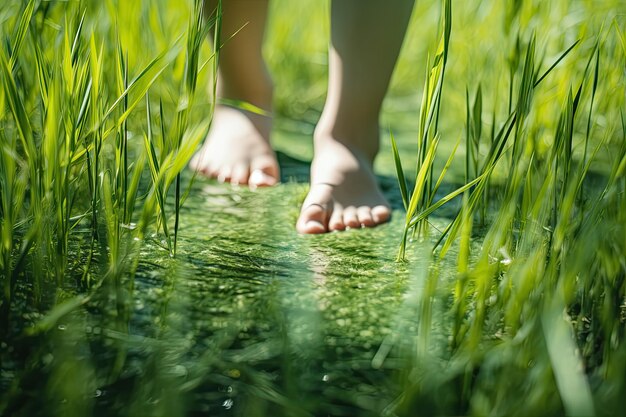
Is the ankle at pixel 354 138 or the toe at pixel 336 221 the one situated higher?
the ankle at pixel 354 138

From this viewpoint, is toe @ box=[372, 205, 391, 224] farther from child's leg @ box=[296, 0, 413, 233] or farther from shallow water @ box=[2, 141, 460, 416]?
shallow water @ box=[2, 141, 460, 416]

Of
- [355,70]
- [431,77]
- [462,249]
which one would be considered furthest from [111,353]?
[355,70]

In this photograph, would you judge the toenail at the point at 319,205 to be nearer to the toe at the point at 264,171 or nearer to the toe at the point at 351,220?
the toe at the point at 351,220

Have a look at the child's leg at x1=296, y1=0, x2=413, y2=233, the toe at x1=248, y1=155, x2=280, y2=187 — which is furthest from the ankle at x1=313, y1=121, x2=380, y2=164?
the toe at x1=248, y1=155, x2=280, y2=187

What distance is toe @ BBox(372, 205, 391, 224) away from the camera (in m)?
1.39

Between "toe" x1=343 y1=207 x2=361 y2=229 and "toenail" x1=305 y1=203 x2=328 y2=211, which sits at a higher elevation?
"toenail" x1=305 y1=203 x2=328 y2=211

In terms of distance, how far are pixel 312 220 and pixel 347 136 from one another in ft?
0.87

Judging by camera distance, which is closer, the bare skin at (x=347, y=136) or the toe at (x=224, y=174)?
the bare skin at (x=347, y=136)

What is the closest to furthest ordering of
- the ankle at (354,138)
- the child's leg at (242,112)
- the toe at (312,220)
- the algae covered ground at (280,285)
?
the algae covered ground at (280,285), the toe at (312,220), the ankle at (354,138), the child's leg at (242,112)

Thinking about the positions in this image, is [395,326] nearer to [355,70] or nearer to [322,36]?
[355,70]

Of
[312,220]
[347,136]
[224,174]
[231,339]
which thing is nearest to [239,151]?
[224,174]

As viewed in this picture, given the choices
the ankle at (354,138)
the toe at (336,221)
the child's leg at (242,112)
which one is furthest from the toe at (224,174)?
the toe at (336,221)

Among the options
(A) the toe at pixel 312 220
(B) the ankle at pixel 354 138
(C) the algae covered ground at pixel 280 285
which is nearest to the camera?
(C) the algae covered ground at pixel 280 285

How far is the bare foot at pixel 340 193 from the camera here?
136 centimetres
